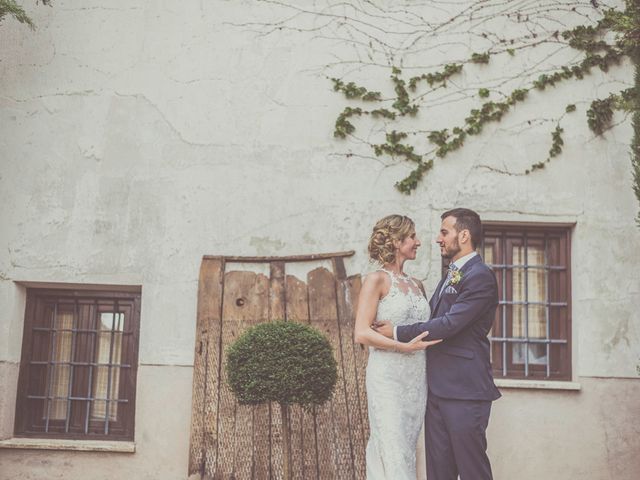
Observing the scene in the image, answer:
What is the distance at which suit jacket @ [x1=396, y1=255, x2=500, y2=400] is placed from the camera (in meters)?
4.11

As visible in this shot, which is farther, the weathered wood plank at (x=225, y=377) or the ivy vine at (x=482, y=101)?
the ivy vine at (x=482, y=101)

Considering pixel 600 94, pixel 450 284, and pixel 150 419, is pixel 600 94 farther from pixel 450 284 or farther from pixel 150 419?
pixel 150 419

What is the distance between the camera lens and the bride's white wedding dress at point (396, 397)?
421 centimetres

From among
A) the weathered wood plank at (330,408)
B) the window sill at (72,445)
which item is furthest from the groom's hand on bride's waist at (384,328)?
the window sill at (72,445)

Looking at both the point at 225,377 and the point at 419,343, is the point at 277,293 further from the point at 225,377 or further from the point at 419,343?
the point at 419,343

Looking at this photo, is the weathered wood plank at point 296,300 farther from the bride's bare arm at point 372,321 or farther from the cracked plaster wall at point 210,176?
the bride's bare arm at point 372,321

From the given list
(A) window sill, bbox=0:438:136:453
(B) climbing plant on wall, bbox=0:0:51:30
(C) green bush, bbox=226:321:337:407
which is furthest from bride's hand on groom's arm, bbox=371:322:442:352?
(B) climbing plant on wall, bbox=0:0:51:30

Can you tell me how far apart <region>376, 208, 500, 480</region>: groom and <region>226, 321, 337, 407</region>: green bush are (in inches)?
28.8

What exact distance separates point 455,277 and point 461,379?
1.91 ft

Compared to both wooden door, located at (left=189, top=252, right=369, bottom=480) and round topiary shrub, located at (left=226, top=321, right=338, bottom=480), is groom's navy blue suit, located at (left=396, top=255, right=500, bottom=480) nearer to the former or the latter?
round topiary shrub, located at (left=226, top=321, right=338, bottom=480)

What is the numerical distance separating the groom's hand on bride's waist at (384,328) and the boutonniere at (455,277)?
442mm

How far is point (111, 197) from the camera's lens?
620cm

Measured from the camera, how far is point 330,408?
19.1 feet

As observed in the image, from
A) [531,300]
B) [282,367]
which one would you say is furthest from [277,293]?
[531,300]
